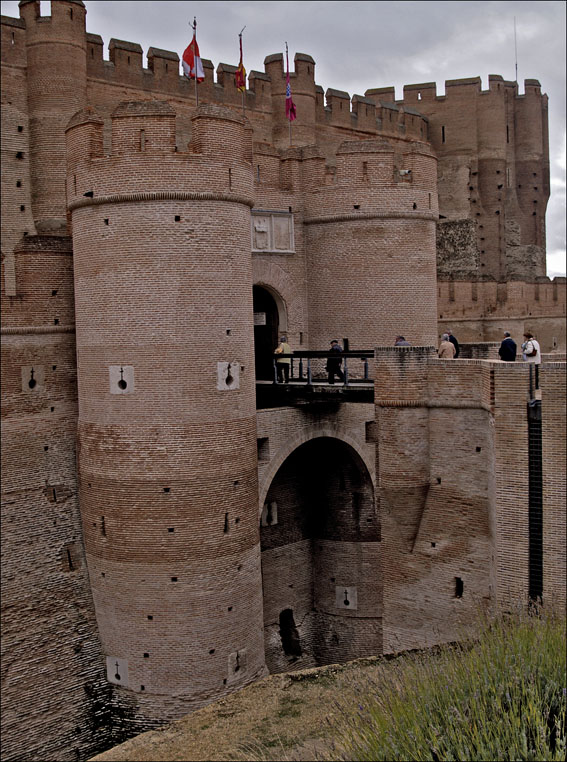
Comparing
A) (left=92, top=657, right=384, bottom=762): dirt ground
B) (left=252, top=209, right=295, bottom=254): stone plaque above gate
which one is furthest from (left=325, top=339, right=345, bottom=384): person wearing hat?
(left=92, top=657, right=384, bottom=762): dirt ground

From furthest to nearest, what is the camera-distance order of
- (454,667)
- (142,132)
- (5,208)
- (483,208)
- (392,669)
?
(483,208) < (5,208) < (142,132) < (392,669) < (454,667)

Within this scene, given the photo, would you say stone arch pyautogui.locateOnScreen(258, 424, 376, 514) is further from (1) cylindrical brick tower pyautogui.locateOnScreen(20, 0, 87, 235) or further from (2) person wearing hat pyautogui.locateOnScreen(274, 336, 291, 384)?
(1) cylindrical brick tower pyautogui.locateOnScreen(20, 0, 87, 235)

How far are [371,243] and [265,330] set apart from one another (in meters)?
3.35

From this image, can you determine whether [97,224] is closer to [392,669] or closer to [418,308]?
[418,308]

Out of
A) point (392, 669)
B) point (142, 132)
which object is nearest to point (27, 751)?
point (392, 669)

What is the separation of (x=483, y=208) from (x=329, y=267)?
60.1 ft

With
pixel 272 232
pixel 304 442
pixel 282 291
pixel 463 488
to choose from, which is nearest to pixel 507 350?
pixel 463 488

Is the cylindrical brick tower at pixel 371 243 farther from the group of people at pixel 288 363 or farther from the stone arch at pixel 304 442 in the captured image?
the stone arch at pixel 304 442

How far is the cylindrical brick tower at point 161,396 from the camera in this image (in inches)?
636

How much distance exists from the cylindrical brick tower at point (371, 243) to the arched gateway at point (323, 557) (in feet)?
10.00

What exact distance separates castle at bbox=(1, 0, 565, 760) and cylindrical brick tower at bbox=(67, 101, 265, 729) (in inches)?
1.6

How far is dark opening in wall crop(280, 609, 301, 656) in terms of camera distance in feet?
69.2

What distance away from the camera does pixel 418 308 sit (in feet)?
69.6

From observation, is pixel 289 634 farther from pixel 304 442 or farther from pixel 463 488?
pixel 463 488
